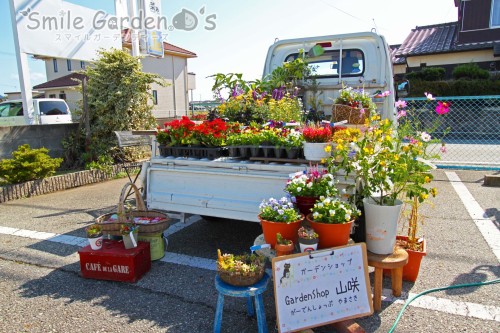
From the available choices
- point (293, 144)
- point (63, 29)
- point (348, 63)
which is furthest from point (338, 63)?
point (63, 29)

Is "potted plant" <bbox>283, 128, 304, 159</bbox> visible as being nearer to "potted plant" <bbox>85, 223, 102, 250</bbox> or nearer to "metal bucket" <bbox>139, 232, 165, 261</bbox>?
"metal bucket" <bbox>139, 232, 165, 261</bbox>

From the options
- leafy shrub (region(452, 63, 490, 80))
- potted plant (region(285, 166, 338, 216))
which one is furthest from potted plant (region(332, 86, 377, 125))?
leafy shrub (region(452, 63, 490, 80))

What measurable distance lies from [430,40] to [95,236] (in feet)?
60.5

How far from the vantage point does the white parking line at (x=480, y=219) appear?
12.5ft

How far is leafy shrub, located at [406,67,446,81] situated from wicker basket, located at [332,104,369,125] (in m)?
12.5

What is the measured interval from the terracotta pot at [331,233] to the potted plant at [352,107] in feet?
5.74

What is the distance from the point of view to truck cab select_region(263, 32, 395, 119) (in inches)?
194

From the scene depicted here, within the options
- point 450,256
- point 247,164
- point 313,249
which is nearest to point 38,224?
point 247,164

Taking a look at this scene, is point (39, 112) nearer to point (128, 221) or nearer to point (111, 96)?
point (111, 96)

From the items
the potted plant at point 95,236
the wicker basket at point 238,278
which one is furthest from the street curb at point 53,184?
the wicker basket at point 238,278

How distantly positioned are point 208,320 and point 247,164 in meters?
1.32

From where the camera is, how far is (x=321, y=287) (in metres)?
2.26

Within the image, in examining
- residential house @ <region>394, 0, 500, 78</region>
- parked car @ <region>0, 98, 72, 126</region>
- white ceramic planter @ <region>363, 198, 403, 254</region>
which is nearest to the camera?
white ceramic planter @ <region>363, 198, 403, 254</region>

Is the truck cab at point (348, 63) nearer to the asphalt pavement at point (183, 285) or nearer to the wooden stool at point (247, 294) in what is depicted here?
the asphalt pavement at point (183, 285)
